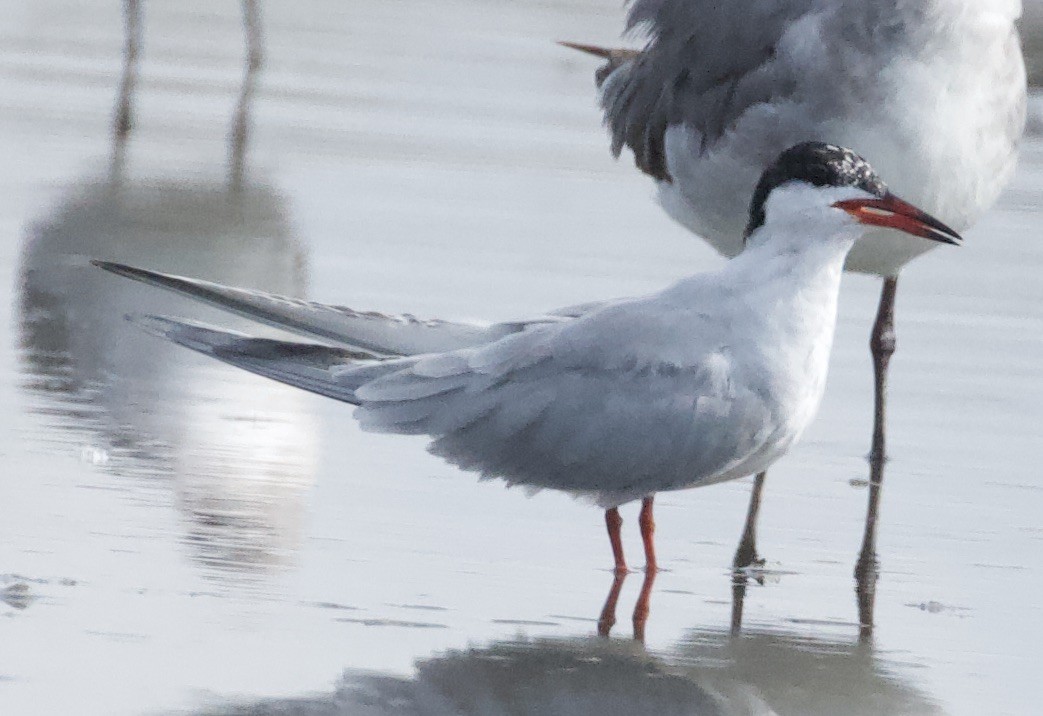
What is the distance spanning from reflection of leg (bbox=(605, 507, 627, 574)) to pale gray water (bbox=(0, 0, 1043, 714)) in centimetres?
7

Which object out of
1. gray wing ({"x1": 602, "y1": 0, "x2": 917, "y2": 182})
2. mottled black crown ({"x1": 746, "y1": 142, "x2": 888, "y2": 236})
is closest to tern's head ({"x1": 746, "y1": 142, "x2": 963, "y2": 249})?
mottled black crown ({"x1": 746, "y1": 142, "x2": 888, "y2": 236})

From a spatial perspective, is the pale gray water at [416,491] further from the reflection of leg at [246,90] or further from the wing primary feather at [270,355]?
the wing primary feather at [270,355]

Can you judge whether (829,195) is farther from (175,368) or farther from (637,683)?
(175,368)

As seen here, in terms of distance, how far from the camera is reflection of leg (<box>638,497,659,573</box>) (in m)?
4.89

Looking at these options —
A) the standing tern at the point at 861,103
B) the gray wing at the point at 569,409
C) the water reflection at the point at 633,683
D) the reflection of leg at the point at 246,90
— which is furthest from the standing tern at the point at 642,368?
the reflection of leg at the point at 246,90

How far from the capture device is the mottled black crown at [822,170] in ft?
16.2

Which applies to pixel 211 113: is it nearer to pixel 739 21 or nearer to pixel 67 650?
pixel 739 21

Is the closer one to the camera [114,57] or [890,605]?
[890,605]

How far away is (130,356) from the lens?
659 centimetres

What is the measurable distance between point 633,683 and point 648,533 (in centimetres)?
79

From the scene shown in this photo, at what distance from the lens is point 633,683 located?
4.16 metres

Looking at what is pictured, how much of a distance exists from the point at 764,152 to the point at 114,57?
23.6 feet

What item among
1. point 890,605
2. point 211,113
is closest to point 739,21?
point 890,605

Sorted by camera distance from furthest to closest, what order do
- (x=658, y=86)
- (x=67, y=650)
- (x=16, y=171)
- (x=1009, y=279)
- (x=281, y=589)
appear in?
(x=16, y=171) → (x=1009, y=279) → (x=658, y=86) → (x=281, y=589) → (x=67, y=650)
